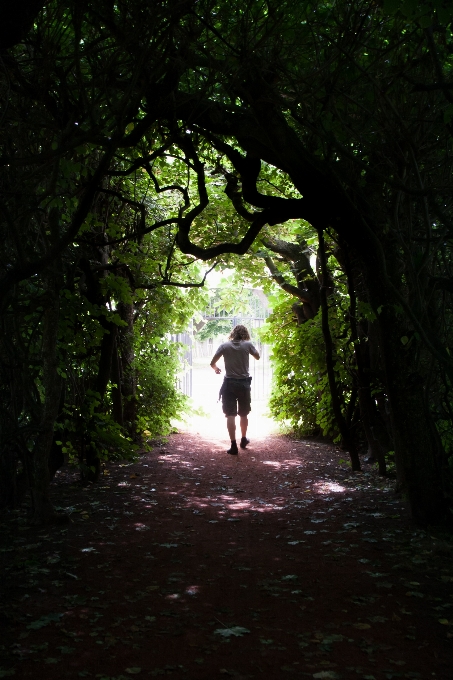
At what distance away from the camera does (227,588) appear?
469 cm

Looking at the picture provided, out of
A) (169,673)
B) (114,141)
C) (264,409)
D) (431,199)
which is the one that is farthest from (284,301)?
(169,673)

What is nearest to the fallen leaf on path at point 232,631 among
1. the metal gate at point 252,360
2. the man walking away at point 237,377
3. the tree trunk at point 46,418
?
the tree trunk at point 46,418

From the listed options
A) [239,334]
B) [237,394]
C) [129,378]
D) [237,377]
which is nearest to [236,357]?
[237,377]

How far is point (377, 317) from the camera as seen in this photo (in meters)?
5.95

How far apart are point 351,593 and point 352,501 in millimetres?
3014

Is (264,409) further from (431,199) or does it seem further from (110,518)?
(431,199)

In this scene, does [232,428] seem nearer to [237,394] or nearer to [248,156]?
[237,394]

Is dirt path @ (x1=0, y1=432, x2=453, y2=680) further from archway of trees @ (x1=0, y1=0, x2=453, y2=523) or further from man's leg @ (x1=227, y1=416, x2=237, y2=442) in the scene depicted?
man's leg @ (x1=227, y1=416, x2=237, y2=442)

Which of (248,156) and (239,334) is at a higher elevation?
(248,156)

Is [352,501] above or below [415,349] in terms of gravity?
below

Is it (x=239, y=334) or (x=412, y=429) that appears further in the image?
(x=239, y=334)

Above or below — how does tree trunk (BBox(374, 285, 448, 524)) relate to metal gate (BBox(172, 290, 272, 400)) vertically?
below

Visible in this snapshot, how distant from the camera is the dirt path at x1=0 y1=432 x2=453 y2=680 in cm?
350

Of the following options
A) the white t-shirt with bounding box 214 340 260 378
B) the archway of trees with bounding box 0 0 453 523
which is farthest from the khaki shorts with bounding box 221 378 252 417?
the archway of trees with bounding box 0 0 453 523
